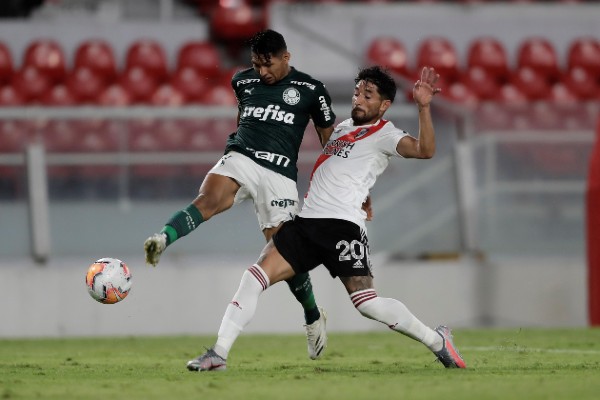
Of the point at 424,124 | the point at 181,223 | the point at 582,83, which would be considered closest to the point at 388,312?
the point at 424,124

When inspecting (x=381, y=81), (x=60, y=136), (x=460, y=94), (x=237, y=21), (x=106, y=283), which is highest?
(x=237, y=21)

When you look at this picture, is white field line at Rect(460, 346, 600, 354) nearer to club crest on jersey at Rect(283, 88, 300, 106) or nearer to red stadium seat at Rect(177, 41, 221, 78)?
club crest on jersey at Rect(283, 88, 300, 106)

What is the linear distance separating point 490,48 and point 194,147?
6392 millimetres

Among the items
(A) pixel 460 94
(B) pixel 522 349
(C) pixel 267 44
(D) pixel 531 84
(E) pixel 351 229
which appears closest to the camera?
(E) pixel 351 229

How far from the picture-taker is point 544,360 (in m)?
7.69

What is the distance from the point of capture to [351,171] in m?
7.07

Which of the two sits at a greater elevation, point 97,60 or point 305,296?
point 97,60

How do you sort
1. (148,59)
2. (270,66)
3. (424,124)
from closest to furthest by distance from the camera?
(424,124)
(270,66)
(148,59)

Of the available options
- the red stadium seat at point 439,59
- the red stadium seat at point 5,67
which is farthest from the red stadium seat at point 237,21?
the red stadium seat at point 5,67

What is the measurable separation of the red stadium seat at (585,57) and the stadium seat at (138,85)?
5.79m

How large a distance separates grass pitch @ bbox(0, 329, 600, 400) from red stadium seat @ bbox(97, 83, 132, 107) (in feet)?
15.7

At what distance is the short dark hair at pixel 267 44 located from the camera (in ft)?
24.5

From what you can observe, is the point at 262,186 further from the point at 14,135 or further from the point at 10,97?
the point at 10,97

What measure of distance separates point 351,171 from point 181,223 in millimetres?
1033
